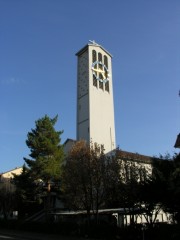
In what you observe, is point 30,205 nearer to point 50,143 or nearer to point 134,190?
point 50,143

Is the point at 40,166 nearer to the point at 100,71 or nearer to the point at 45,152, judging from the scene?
the point at 45,152

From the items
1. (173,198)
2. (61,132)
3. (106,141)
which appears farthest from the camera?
(106,141)

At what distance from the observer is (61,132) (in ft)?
171

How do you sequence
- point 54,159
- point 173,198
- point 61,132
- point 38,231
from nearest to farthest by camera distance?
point 173,198 → point 38,231 → point 54,159 → point 61,132

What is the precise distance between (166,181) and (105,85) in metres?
39.8

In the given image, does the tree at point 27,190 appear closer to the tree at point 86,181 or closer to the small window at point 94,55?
the tree at point 86,181

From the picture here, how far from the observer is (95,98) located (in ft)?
209

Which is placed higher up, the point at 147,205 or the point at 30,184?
the point at 30,184

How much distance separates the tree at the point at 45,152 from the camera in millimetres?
47328

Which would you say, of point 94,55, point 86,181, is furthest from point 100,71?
point 86,181

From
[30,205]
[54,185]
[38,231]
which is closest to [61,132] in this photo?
[54,185]

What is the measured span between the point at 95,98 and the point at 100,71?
6.28 metres

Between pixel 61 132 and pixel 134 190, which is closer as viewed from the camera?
pixel 134 190

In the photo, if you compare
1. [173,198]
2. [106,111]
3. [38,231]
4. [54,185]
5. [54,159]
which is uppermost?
[106,111]
